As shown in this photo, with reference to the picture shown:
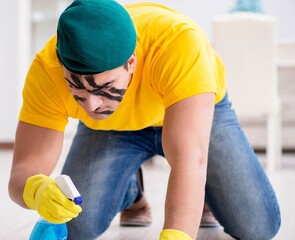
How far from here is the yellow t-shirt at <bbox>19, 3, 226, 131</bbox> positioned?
1.29m

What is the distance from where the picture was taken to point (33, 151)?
145 centimetres

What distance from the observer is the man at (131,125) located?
121cm

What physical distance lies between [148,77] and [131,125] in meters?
0.20

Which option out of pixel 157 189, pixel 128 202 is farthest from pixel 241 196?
pixel 157 189

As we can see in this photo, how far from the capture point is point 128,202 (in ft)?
6.22

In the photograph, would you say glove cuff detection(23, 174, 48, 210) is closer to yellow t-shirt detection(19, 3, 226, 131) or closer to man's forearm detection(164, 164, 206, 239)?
yellow t-shirt detection(19, 3, 226, 131)

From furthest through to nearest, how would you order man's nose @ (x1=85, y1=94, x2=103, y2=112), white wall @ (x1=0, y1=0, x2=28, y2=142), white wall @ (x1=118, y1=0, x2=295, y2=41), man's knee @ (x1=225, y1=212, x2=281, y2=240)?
white wall @ (x1=118, y1=0, x2=295, y2=41), white wall @ (x1=0, y1=0, x2=28, y2=142), man's knee @ (x1=225, y1=212, x2=281, y2=240), man's nose @ (x1=85, y1=94, x2=103, y2=112)

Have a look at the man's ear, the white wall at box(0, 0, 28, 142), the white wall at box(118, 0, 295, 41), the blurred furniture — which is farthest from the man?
the white wall at box(118, 0, 295, 41)

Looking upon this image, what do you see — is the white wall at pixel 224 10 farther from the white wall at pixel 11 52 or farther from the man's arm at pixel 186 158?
the man's arm at pixel 186 158

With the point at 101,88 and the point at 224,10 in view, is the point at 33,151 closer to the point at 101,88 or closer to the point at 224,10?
the point at 101,88

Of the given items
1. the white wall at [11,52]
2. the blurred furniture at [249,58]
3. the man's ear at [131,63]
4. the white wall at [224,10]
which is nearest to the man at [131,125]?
the man's ear at [131,63]

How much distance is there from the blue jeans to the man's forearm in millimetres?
442

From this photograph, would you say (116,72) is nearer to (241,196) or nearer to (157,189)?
(241,196)

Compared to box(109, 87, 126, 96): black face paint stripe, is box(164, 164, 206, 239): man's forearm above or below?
below
